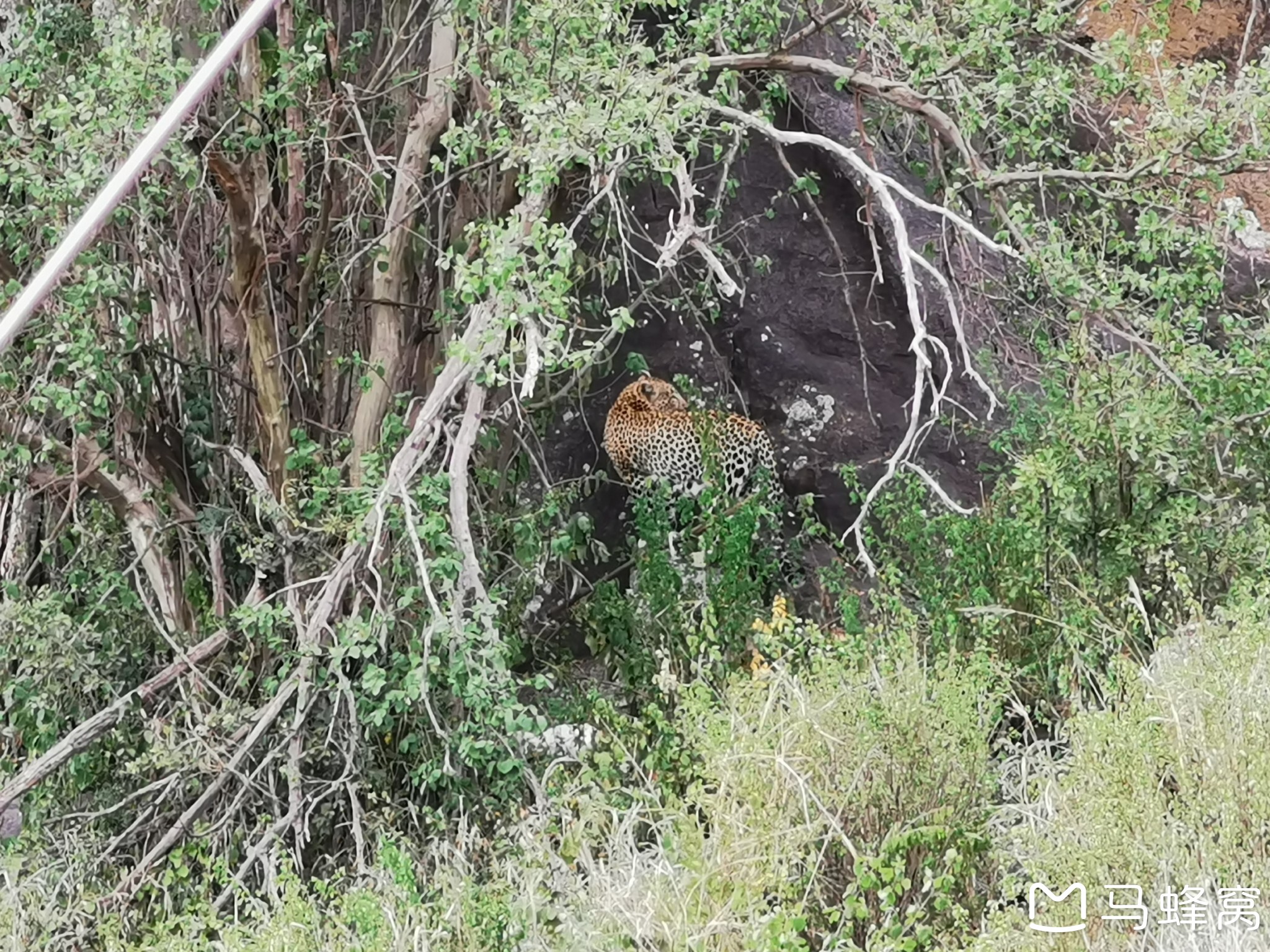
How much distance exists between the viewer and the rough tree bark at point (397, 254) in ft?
11.0

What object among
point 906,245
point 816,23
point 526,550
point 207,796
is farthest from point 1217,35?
point 207,796

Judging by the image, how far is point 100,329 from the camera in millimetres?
3115

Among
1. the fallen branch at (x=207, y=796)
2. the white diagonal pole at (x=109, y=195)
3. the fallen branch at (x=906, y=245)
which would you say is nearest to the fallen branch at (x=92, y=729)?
the fallen branch at (x=207, y=796)

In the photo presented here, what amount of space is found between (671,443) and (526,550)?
4.35 ft

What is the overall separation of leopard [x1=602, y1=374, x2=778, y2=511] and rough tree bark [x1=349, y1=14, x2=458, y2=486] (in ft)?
4.21

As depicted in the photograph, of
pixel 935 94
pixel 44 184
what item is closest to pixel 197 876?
pixel 44 184

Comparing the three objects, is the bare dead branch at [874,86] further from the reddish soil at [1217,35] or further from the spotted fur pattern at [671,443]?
the reddish soil at [1217,35]

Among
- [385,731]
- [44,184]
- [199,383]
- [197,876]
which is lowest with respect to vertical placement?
[197,876]

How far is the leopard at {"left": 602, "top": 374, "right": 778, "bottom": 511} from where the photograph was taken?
4.61 m

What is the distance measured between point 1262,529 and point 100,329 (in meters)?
2.54

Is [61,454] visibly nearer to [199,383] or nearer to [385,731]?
[199,383]

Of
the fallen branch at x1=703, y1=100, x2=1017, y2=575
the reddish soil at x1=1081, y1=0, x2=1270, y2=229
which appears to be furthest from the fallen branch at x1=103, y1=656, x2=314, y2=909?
the reddish soil at x1=1081, y1=0, x2=1270, y2=229

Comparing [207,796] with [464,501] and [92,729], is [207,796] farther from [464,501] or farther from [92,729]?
[464,501]

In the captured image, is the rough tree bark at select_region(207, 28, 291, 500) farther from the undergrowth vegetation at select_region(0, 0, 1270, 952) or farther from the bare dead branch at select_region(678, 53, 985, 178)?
the bare dead branch at select_region(678, 53, 985, 178)
